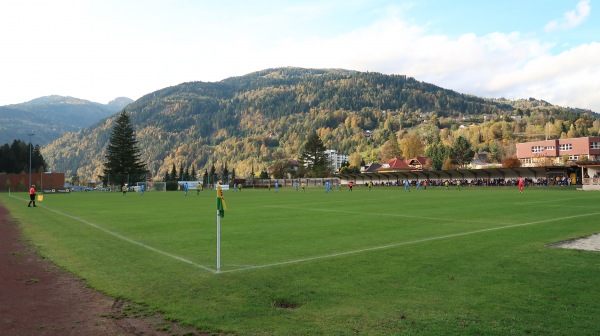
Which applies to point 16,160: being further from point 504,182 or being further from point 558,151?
point 558,151

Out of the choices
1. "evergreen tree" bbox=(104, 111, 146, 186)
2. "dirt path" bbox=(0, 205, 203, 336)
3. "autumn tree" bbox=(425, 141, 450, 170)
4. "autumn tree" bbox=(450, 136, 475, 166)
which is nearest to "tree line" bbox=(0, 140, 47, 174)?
"evergreen tree" bbox=(104, 111, 146, 186)

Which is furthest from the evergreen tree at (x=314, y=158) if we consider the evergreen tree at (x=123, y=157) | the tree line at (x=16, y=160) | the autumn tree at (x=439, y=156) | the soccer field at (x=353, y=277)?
the soccer field at (x=353, y=277)

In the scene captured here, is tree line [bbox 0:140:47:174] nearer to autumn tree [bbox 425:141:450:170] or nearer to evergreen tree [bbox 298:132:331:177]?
evergreen tree [bbox 298:132:331:177]

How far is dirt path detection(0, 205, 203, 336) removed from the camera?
628 centimetres

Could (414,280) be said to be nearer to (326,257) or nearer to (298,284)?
(298,284)

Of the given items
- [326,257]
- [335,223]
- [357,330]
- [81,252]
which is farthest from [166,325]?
[335,223]

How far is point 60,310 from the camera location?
7270mm

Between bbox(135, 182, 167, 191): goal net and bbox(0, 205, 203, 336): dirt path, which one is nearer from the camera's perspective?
bbox(0, 205, 203, 336): dirt path

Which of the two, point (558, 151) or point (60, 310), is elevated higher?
point (558, 151)

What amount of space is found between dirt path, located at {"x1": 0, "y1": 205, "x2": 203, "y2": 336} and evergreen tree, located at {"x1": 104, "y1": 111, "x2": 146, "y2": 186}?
106m

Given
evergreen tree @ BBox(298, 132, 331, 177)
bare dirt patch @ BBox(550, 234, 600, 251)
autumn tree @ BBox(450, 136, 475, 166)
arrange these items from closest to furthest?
bare dirt patch @ BBox(550, 234, 600, 251)
evergreen tree @ BBox(298, 132, 331, 177)
autumn tree @ BBox(450, 136, 475, 166)

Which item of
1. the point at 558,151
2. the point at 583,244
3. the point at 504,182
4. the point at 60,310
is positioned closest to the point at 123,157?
the point at 504,182

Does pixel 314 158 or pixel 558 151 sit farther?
pixel 314 158

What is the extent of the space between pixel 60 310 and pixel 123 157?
11349cm
